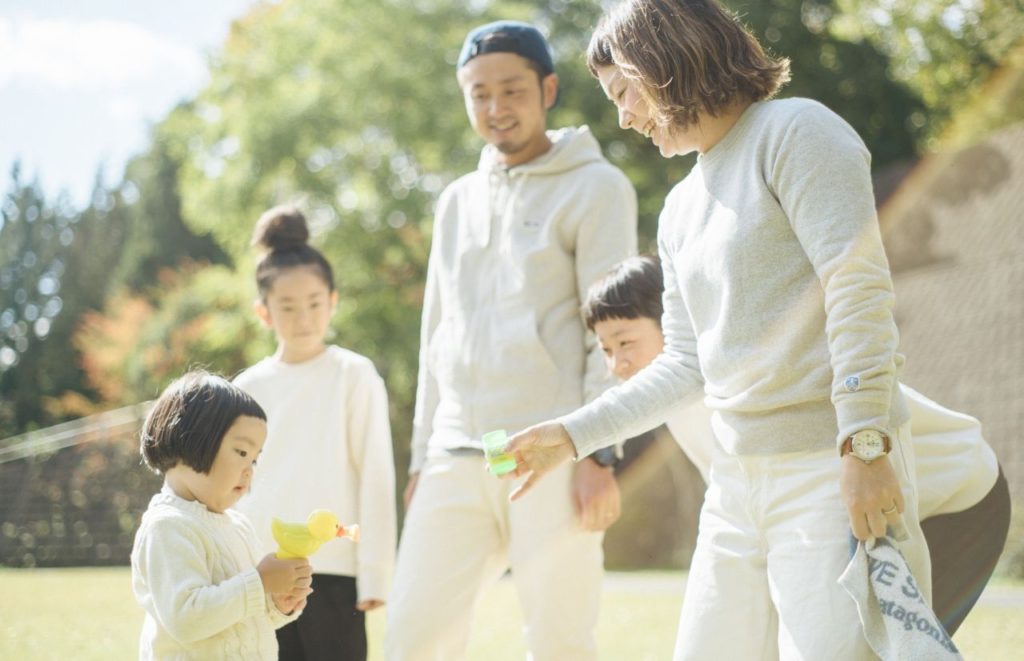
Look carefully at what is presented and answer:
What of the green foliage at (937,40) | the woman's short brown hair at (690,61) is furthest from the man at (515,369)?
the green foliage at (937,40)

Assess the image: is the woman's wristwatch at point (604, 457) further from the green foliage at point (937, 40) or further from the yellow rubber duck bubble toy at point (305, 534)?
the green foliage at point (937, 40)

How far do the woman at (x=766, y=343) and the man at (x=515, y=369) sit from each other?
986mm

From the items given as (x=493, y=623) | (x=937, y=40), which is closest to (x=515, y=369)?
(x=493, y=623)

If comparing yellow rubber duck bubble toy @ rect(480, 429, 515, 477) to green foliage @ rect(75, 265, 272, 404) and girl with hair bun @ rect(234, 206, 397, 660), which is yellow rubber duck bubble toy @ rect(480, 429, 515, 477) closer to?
girl with hair bun @ rect(234, 206, 397, 660)

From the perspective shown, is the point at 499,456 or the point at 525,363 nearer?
the point at 499,456

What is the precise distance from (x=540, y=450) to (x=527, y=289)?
1.19 meters

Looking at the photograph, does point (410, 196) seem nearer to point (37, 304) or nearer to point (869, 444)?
point (37, 304)

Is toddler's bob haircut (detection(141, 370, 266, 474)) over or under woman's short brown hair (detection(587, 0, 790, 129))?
under

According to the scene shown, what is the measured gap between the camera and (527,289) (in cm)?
387

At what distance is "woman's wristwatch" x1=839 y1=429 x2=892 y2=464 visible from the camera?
2.27 meters

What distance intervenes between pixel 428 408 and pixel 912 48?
2196 cm

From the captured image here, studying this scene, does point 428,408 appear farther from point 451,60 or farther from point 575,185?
point 451,60

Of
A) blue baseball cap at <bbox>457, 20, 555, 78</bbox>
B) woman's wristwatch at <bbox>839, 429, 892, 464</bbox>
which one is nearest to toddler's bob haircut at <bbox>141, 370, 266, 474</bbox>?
blue baseball cap at <bbox>457, 20, 555, 78</bbox>

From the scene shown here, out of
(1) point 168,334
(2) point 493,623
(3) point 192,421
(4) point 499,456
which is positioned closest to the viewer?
(4) point 499,456
